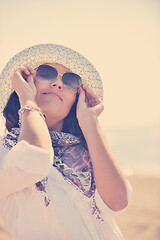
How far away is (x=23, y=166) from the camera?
2.01 m

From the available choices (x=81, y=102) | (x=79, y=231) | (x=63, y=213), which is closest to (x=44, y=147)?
(x=63, y=213)

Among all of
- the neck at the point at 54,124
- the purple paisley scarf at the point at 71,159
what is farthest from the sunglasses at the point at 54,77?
the purple paisley scarf at the point at 71,159

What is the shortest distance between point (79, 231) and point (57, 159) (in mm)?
652

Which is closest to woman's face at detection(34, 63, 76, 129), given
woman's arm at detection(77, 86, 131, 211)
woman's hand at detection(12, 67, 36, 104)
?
woman's hand at detection(12, 67, 36, 104)

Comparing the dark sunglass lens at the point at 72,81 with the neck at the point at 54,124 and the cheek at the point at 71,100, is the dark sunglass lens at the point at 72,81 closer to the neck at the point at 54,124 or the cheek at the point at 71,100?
the cheek at the point at 71,100

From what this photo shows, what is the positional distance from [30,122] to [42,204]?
23.3 inches

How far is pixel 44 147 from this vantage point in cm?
211

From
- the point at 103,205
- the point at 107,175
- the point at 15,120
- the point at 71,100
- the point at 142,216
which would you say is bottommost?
the point at 142,216

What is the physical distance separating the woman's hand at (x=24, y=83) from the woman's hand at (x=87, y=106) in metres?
0.48

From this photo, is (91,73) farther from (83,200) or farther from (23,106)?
(83,200)

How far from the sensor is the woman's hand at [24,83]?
257 cm

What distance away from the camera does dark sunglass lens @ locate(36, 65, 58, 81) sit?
2.93m

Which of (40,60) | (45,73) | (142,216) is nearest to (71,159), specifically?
(45,73)

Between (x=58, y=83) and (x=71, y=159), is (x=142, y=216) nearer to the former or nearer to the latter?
(x=71, y=159)
